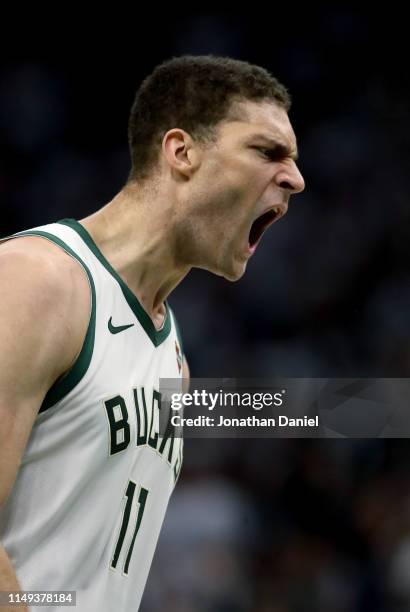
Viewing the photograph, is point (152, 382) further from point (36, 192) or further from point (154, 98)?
point (36, 192)

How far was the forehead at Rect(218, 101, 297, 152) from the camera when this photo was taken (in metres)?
2.49

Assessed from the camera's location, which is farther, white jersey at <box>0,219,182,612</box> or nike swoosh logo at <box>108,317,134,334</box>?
nike swoosh logo at <box>108,317,134,334</box>

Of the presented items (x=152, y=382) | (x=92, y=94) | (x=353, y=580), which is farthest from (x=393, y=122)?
(x=152, y=382)

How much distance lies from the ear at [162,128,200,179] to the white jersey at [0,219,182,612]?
33 centimetres

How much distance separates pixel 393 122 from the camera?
591 cm

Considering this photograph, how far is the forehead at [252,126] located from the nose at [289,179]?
6 cm

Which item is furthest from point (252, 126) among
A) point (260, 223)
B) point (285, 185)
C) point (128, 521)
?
point (128, 521)

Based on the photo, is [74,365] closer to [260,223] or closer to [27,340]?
[27,340]

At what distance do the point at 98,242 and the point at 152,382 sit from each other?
39 centimetres

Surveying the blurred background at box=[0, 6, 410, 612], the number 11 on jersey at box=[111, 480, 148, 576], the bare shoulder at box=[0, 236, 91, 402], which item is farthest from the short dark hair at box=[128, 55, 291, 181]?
the blurred background at box=[0, 6, 410, 612]

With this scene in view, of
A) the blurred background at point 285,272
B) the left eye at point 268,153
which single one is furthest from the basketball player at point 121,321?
the blurred background at point 285,272

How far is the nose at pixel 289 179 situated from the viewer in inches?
100

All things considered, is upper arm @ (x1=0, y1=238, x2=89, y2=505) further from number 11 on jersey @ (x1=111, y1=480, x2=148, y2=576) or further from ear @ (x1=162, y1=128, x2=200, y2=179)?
ear @ (x1=162, y1=128, x2=200, y2=179)

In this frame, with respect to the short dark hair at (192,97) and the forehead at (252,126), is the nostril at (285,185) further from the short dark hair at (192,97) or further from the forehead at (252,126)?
the short dark hair at (192,97)
